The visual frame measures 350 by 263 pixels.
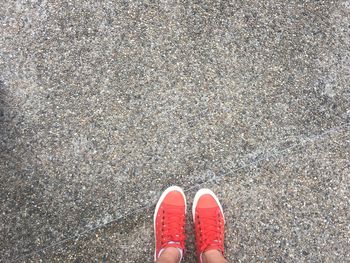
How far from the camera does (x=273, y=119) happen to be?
211cm

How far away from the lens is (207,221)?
78.6 inches

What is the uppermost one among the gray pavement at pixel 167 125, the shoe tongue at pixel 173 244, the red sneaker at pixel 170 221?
the gray pavement at pixel 167 125

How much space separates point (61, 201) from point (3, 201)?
1.00 ft

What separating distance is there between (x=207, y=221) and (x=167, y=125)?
0.58 meters

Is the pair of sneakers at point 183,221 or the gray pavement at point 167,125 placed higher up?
the gray pavement at point 167,125

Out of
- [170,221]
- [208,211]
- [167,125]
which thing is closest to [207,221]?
[208,211]

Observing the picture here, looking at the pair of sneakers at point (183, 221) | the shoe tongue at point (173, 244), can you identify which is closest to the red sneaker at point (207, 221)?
the pair of sneakers at point (183, 221)

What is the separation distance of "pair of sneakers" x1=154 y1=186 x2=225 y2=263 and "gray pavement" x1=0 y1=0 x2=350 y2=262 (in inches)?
2.0

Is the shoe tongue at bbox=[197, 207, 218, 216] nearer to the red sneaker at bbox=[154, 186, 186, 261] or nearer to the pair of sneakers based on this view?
the pair of sneakers

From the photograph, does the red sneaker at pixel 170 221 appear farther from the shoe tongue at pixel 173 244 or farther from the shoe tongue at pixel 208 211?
the shoe tongue at pixel 208 211

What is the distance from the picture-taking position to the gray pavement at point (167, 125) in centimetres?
196

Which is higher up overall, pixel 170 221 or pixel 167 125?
pixel 167 125

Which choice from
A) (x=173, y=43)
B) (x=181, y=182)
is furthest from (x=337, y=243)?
(x=173, y=43)

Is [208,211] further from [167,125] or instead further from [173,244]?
[167,125]
